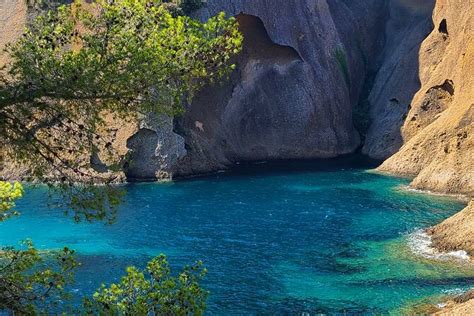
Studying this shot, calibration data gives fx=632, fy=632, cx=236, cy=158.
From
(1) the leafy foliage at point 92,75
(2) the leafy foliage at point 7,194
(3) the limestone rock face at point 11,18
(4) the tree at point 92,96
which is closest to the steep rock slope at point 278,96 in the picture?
(3) the limestone rock face at point 11,18

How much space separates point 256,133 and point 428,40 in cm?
2169

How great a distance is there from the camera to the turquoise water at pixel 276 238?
2969 centimetres

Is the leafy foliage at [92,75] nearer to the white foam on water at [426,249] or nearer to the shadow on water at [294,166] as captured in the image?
the white foam on water at [426,249]

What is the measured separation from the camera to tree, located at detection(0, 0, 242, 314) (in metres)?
13.7

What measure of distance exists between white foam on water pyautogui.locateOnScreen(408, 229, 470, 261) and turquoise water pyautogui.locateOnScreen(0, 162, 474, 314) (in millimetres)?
609

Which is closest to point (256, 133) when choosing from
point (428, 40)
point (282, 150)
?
point (282, 150)

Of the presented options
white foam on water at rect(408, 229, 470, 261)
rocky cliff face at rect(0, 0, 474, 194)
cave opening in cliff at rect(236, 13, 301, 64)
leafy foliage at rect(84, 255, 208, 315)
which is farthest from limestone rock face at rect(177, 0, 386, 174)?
leafy foliage at rect(84, 255, 208, 315)

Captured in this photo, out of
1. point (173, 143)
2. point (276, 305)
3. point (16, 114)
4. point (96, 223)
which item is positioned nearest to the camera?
point (16, 114)

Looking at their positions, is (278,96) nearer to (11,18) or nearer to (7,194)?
(11,18)

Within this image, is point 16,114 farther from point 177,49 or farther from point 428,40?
point 428,40

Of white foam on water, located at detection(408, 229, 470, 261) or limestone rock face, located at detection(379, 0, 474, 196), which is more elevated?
limestone rock face, located at detection(379, 0, 474, 196)

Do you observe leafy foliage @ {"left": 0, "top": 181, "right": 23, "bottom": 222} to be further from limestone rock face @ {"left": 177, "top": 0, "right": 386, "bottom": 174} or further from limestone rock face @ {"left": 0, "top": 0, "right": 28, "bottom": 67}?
limestone rock face @ {"left": 0, "top": 0, "right": 28, "bottom": 67}

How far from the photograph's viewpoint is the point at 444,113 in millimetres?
56438

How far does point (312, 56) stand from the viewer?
74.0m
